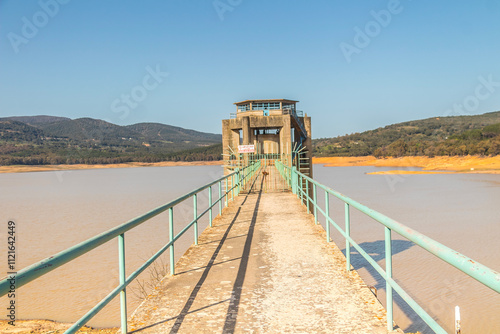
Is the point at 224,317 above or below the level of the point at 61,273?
above

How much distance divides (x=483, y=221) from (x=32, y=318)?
19.8 meters

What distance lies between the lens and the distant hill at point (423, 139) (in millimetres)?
78500

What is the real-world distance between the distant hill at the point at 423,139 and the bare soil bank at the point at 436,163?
2462 mm

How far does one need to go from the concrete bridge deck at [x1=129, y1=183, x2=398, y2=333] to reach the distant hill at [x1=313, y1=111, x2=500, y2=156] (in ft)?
241

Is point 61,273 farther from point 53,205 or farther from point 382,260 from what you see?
point 53,205

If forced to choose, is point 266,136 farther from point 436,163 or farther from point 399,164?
point 399,164

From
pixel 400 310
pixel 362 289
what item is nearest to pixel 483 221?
pixel 400 310

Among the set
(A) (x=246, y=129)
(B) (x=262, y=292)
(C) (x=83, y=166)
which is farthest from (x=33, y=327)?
(C) (x=83, y=166)

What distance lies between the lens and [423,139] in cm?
11488

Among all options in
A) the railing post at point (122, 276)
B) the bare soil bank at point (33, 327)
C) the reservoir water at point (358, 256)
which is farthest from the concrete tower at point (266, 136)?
the railing post at point (122, 276)

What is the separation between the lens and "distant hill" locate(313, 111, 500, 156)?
78.5m

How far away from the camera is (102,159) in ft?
432

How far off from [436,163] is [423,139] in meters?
46.6

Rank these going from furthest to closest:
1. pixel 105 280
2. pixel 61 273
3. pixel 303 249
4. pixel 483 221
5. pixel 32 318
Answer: pixel 483 221, pixel 61 273, pixel 105 280, pixel 32 318, pixel 303 249
